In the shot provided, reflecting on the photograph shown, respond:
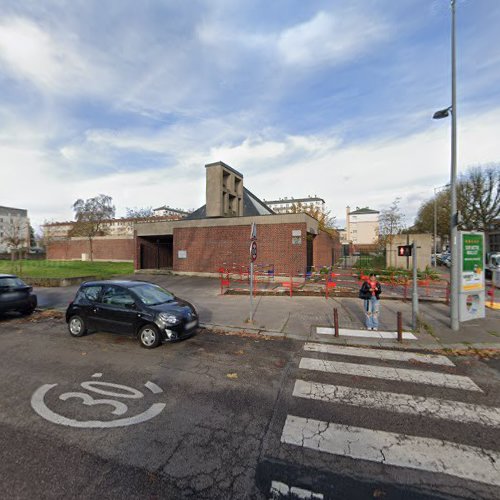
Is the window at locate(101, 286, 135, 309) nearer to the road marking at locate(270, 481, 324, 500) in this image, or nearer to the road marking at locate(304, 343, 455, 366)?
the road marking at locate(304, 343, 455, 366)

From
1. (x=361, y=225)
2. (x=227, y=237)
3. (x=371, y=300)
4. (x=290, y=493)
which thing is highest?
(x=361, y=225)

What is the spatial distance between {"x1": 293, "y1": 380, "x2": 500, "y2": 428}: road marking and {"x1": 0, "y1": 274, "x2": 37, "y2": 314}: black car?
969cm

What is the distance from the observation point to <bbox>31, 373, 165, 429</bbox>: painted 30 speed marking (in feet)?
11.9

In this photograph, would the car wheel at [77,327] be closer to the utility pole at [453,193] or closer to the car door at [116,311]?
the car door at [116,311]

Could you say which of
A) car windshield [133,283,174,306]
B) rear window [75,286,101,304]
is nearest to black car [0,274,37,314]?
rear window [75,286,101,304]

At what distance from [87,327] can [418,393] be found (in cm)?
739

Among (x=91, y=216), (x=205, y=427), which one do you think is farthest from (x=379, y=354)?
(x=91, y=216)

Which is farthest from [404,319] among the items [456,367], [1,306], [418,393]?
[1,306]

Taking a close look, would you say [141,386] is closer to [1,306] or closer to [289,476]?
[289,476]

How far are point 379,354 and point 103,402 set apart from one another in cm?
532

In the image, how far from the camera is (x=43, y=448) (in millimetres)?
3158

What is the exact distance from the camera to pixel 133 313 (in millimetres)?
6633

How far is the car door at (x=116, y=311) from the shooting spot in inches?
263

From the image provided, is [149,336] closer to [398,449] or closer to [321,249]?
[398,449]
